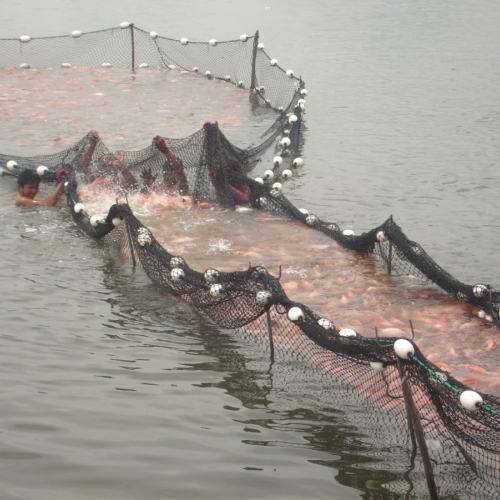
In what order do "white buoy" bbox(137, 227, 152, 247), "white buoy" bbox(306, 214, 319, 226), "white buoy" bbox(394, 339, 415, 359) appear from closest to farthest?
"white buoy" bbox(394, 339, 415, 359) → "white buoy" bbox(137, 227, 152, 247) → "white buoy" bbox(306, 214, 319, 226)

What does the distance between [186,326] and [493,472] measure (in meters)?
3.23

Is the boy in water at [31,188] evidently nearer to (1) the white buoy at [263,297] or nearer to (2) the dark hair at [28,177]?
(2) the dark hair at [28,177]

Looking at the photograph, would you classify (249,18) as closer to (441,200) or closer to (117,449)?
(441,200)

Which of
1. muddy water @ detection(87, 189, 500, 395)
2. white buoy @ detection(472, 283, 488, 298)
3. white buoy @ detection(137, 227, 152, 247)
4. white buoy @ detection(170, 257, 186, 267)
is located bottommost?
muddy water @ detection(87, 189, 500, 395)

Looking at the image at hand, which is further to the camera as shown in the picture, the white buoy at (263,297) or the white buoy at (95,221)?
the white buoy at (95,221)

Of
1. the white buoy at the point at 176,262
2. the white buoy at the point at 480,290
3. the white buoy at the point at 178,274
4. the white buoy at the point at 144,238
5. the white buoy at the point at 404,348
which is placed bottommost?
the white buoy at the point at 480,290

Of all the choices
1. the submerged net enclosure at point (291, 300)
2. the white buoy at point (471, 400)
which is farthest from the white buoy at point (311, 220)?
the white buoy at point (471, 400)

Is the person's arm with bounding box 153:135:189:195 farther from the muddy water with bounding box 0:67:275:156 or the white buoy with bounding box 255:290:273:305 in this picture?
the white buoy with bounding box 255:290:273:305

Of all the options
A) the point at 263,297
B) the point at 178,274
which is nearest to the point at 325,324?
the point at 263,297

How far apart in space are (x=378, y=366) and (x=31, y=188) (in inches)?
268

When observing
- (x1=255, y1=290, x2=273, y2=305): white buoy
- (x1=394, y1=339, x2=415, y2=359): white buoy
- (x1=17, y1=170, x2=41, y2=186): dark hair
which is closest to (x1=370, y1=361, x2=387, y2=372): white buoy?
(x1=394, y1=339, x2=415, y2=359): white buoy

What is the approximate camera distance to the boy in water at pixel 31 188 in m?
10.9

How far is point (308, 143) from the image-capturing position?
48.2ft

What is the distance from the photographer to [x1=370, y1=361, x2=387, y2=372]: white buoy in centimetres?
564
